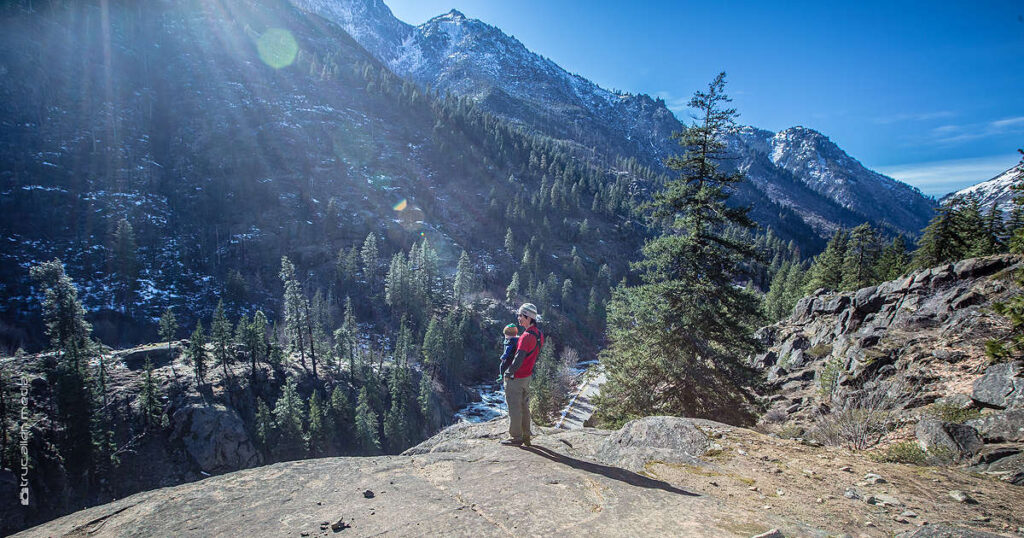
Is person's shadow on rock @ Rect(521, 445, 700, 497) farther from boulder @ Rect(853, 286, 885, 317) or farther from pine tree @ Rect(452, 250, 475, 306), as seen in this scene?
pine tree @ Rect(452, 250, 475, 306)

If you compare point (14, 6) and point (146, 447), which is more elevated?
point (14, 6)

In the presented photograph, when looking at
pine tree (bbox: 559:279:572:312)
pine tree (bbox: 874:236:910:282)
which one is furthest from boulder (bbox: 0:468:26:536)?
pine tree (bbox: 874:236:910:282)

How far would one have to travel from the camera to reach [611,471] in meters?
6.09

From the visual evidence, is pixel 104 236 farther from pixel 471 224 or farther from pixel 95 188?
pixel 471 224

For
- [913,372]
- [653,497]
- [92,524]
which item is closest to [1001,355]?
[913,372]

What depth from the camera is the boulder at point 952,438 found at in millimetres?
6398

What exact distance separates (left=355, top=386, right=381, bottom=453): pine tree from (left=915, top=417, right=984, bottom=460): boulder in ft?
143

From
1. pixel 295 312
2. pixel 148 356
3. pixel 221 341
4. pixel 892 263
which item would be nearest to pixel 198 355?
pixel 221 341

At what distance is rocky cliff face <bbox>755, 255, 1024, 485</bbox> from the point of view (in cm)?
677

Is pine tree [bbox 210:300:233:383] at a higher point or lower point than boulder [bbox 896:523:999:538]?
lower

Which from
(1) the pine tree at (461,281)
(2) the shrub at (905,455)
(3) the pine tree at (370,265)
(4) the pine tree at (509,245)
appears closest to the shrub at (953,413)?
(2) the shrub at (905,455)

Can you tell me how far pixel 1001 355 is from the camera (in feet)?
30.0

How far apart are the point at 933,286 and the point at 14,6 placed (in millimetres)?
204086

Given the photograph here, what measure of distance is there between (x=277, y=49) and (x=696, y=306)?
681 feet
